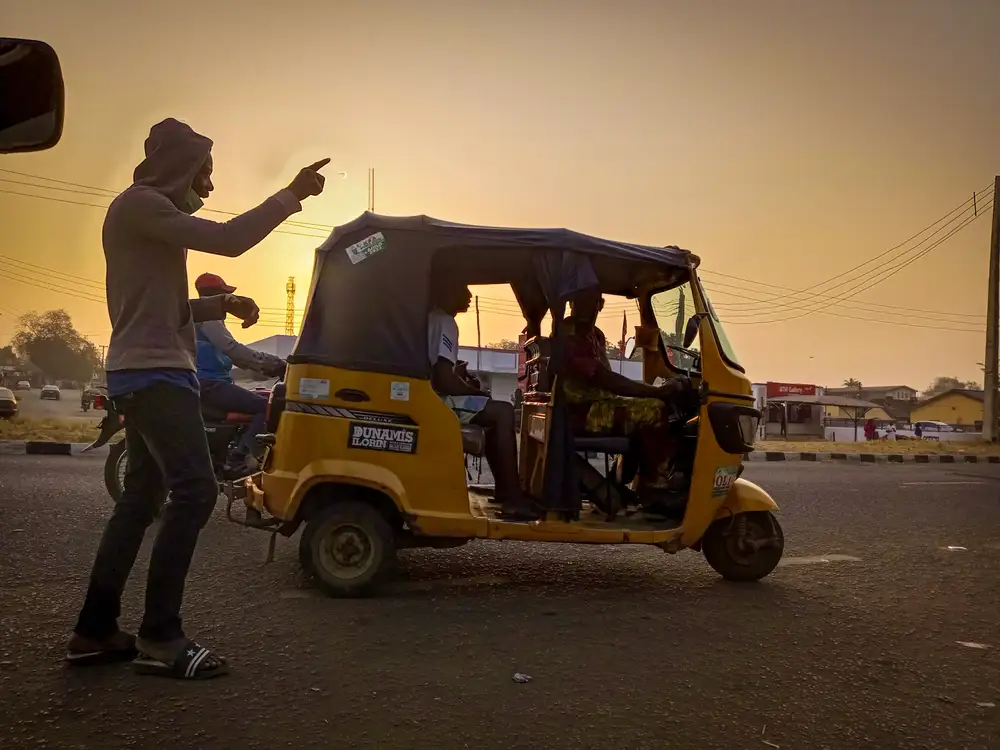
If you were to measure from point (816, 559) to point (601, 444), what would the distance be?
6.68 ft

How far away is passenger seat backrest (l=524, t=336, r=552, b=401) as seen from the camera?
15.0 ft

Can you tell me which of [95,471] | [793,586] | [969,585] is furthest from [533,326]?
[95,471]

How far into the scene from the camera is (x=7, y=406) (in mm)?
25406

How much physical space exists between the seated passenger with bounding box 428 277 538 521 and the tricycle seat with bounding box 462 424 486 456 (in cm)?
5

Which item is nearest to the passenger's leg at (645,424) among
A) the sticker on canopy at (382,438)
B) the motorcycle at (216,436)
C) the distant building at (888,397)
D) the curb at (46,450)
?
the sticker on canopy at (382,438)

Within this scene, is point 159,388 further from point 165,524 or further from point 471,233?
point 471,233

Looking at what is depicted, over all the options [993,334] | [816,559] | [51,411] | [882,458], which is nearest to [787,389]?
[993,334]

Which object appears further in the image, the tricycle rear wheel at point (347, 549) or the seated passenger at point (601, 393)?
the seated passenger at point (601, 393)

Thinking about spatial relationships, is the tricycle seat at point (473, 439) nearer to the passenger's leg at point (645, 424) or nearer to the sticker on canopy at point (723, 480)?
the passenger's leg at point (645, 424)

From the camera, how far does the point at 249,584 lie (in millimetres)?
4176

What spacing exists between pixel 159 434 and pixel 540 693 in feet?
5.38

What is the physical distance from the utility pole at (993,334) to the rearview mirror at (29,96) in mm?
30389

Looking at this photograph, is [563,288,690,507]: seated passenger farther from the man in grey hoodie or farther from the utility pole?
the utility pole

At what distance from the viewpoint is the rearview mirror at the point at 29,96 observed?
170 cm
